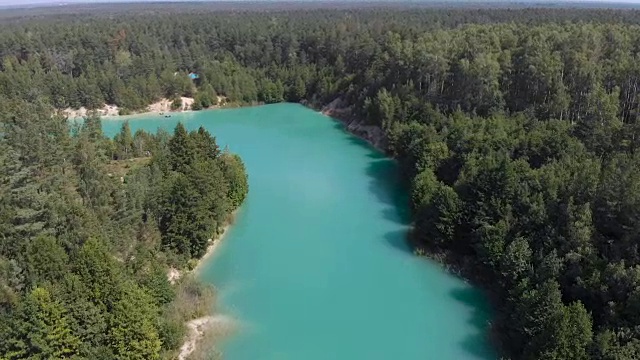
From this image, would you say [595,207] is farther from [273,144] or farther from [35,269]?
[273,144]

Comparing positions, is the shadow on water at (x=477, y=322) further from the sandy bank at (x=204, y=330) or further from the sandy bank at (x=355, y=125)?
the sandy bank at (x=355, y=125)

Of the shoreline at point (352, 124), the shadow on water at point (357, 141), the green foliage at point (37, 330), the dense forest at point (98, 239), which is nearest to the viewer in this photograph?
the green foliage at point (37, 330)

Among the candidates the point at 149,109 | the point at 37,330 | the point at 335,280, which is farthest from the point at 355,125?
the point at 37,330

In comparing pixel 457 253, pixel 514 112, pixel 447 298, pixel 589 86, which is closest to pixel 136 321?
pixel 447 298

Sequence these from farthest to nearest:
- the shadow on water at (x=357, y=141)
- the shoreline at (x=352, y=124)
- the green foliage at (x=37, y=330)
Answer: the shoreline at (x=352, y=124) → the shadow on water at (x=357, y=141) → the green foliage at (x=37, y=330)

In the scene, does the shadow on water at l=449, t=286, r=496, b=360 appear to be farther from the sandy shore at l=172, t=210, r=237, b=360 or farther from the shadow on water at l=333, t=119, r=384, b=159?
the shadow on water at l=333, t=119, r=384, b=159

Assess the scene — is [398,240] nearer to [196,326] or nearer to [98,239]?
[196,326]

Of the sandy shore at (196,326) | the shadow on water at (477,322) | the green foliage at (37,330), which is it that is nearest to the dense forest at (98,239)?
the green foliage at (37,330)
